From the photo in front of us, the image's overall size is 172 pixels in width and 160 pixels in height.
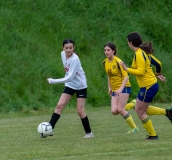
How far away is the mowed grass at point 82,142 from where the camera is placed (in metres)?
7.95

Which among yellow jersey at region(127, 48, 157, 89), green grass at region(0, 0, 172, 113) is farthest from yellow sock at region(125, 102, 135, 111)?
green grass at region(0, 0, 172, 113)

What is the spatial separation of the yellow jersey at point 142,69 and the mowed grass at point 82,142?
908mm

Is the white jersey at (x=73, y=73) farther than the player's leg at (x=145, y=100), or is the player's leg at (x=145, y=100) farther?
the white jersey at (x=73, y=73)

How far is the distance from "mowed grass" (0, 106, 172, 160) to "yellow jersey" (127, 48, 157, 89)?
908 mm

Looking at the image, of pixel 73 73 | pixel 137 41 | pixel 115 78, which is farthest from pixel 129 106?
pixel 137 41

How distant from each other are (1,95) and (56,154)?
998cm

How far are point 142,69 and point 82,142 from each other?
4.87ft

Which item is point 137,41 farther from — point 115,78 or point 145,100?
point 115,78

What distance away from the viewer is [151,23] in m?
23.7

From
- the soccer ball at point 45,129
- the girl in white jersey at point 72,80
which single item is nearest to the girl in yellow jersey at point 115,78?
the girl in white jersey at point 72,80

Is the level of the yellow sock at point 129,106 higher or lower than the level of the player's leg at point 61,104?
lower

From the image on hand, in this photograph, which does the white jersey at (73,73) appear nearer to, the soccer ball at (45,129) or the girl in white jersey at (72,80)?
the girl in white jersey at (72,80)

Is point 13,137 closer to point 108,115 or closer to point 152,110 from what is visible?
point 152,110

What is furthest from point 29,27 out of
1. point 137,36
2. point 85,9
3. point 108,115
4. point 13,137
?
point 137,36
